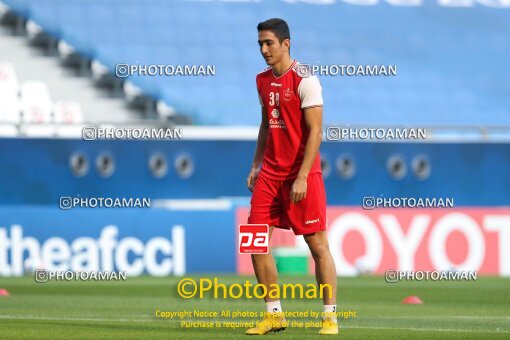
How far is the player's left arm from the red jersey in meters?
0.05

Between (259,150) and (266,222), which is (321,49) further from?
(266,222)

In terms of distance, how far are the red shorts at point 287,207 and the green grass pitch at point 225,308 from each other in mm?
771

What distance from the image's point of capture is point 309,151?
28.1 ft

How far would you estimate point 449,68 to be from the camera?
1089 inches

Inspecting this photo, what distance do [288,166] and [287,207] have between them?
29 centimetres

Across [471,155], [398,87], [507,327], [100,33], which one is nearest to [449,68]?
[398,87]

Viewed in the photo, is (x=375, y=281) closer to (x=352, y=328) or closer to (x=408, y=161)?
(x=408, y=161)

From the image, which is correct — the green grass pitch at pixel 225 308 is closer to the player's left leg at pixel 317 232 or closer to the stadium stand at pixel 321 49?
the player's left leg at pixel 317 232

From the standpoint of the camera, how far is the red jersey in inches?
340

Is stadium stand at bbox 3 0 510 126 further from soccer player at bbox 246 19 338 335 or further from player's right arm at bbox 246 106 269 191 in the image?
soccer player at bbox 246 19 338 335

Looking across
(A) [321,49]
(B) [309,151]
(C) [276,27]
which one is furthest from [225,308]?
(A) [321,49]

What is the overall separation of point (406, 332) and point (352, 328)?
511 millimetres

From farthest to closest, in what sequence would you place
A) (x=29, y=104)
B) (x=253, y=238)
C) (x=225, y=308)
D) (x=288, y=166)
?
(x=29, y=104)
(x=225, y=308)
(x=288, y=166)
(x=253, y=238)

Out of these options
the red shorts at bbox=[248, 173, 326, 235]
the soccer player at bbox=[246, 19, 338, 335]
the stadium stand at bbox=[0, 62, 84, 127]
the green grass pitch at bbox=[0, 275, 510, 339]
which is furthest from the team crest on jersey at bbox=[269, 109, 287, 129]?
the stadium stand at bbox=[0, 62, 84, 127]
